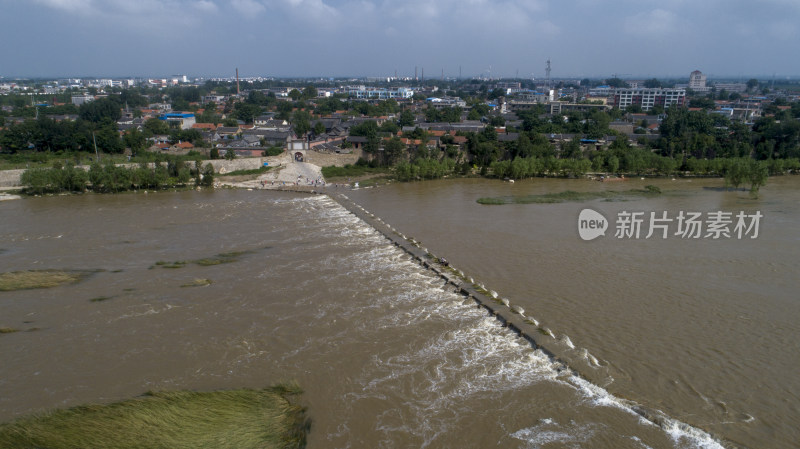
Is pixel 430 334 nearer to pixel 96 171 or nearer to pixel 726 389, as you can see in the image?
pixel 726 389

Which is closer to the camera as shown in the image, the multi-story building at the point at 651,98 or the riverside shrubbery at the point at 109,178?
the riverside shrubbery at the point at 109,178

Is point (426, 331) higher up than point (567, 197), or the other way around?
point (567, 197)

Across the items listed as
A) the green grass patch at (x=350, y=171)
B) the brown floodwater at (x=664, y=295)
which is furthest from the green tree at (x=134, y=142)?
the brown floodwater at (x=664, y=295)

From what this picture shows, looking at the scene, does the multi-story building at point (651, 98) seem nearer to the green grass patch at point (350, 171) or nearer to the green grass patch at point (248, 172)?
the green grass patch at point (350, 171)

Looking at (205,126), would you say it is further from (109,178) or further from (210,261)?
(210,261)

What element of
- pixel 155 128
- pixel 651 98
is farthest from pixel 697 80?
pixel 155 128

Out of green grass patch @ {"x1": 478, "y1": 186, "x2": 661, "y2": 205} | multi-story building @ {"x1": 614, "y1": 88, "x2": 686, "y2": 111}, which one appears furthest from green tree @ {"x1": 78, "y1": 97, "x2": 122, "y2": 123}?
multi-story building @ {"x1": 614, "y1": 88, "x2": 686, "y2": 111}

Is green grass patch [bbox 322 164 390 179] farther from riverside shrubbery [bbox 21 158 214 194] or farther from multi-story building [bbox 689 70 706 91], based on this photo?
multi-story building [bbox 689 70 706 91]

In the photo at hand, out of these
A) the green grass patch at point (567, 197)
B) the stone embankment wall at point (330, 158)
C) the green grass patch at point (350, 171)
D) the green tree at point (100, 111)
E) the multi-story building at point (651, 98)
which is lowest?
Result: the green grass patch at point (567, 197)
